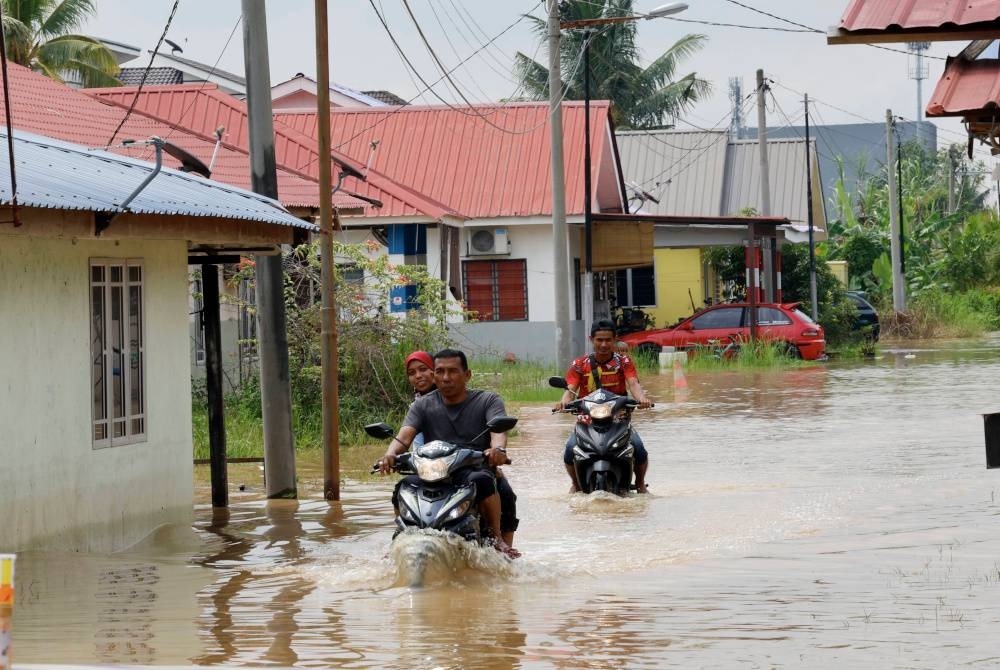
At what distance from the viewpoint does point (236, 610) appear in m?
9.08

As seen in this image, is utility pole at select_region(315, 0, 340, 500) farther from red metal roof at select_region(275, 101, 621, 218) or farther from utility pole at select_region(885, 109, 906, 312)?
utility pole at select_region(885, 109, 906, 312)

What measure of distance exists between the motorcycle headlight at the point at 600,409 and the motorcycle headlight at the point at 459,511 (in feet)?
12.9

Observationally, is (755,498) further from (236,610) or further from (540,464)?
(236,610)

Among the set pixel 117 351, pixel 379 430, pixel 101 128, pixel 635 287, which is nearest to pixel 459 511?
pixel 379 430

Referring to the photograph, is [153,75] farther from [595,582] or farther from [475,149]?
[595,582]

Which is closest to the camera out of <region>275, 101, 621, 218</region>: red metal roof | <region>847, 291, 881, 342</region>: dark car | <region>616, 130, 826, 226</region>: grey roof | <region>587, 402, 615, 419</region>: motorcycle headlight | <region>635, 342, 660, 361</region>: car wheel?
<region>587, 402, 615, 419</region>: motorcycle headlight

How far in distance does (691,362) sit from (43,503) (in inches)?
959

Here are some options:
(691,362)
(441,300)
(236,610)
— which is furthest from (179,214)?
(691,362)

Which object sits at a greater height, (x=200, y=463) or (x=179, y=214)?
(x=179, y=214)

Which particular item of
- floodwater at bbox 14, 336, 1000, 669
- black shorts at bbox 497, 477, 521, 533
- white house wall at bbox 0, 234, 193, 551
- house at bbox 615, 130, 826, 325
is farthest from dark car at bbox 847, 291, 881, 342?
black shorts at bbox 497, 477, 521, 533

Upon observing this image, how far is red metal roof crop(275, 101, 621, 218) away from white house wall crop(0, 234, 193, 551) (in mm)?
21490

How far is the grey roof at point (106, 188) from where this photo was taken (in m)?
9.55

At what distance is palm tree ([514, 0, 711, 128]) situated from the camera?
5394cm

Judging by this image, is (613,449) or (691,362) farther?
(691,362)
